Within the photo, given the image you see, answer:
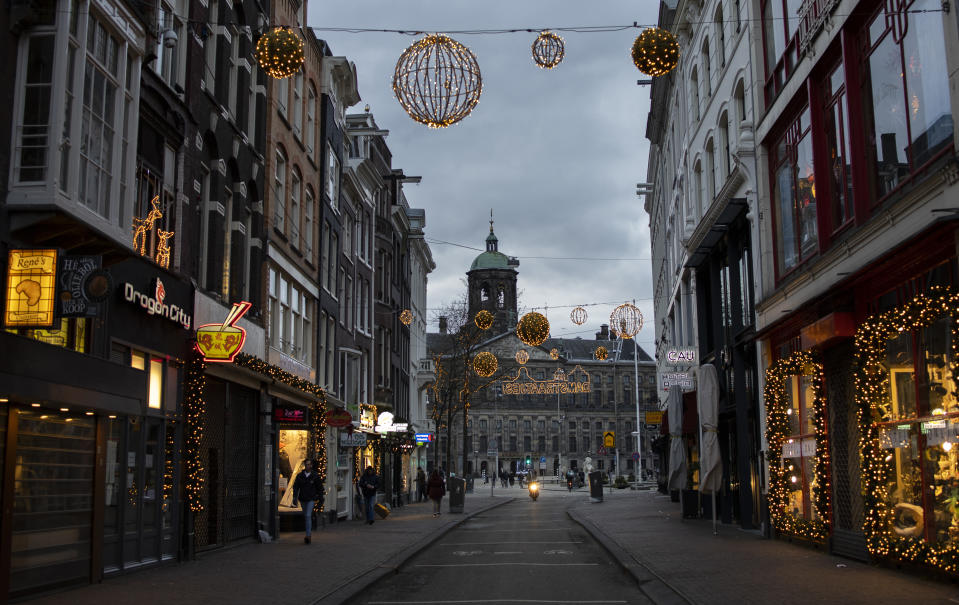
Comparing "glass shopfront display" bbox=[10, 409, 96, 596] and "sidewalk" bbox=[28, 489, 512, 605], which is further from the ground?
"glass shopfront display" bbox=[10, 409, 96, 596]

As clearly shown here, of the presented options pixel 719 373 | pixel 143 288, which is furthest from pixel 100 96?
pixel 719 373

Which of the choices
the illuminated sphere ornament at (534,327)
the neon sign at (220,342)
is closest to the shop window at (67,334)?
the neon sign at (220,342)

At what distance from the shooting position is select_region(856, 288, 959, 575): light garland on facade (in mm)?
12789

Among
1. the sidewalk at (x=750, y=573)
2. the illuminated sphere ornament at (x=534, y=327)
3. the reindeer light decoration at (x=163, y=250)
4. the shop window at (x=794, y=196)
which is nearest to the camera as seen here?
the sidewalk at (x=750, y=573)

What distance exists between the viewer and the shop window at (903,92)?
1220 cm

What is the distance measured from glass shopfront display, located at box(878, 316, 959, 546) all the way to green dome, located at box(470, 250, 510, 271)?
102 m

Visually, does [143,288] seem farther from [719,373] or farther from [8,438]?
[719,373]

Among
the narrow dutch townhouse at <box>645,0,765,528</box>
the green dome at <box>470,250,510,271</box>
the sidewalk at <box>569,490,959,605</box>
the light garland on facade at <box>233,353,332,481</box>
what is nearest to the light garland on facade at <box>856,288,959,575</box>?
the sidewalk at <box>569,490,959,605</box>

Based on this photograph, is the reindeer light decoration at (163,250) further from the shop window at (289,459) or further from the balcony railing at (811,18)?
the balcony railing at (811,18)

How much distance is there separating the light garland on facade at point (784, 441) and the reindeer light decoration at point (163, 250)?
11186 mm

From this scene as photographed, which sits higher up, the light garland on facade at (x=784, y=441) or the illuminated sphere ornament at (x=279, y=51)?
the illuminated sphere ornament at (x=279, y=51)

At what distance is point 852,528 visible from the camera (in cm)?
1573

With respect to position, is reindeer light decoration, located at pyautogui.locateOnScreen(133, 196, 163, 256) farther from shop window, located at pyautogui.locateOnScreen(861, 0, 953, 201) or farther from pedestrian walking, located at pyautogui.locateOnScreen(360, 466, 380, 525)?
pedestrian walking, located at pyautogui.locateOnScreen(360, 466, 380, 525)

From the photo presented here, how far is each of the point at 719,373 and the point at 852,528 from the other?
9.91 m
